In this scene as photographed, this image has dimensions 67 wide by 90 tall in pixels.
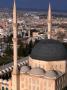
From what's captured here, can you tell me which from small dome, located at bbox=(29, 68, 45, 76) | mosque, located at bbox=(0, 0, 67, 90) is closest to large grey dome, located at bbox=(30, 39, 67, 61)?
mosque, located at bbox=(0, 0, 67, 90)

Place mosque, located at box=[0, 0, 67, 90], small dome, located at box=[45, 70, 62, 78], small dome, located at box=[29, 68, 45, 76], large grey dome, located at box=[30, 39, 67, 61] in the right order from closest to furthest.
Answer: small dome, located at box=[45, 70, 62, 78] → mosque, located at box=[0, 0, 67, 90] → small dome, located at box=[29, 68, 45, 76] → large grey dome, located at box=[30, 39, 67, 61]

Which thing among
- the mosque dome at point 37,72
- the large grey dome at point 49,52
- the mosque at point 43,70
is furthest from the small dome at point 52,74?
the large grey dome at point 49,52

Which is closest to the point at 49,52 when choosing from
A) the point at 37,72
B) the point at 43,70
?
the point at 43,70

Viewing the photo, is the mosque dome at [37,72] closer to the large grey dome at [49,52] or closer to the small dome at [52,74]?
the small dome at [52,74]

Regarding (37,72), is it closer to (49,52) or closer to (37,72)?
(37,72)

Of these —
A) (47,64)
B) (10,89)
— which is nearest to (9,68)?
(10,89)

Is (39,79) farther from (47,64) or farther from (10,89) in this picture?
(10,89)

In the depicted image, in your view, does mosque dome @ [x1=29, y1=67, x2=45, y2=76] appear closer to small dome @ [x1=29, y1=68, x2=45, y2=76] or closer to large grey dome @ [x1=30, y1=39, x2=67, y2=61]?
small dome @ [x1=29, y1=68, x2=45, y2=76]
